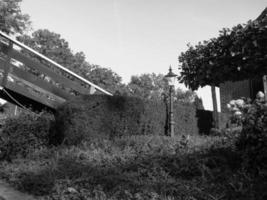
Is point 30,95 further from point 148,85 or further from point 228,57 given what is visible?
point 148,85

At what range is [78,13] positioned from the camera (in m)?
6.98

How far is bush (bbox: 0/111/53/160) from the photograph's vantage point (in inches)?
244

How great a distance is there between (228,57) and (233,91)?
4.28 meters

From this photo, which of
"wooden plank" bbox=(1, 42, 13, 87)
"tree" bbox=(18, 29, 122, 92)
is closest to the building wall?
"wooden plank" bbox=(1, 42, 13, 87)

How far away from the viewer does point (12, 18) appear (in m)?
18.2

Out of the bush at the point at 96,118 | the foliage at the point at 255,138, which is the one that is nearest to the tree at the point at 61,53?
the bush at the point at 96,118

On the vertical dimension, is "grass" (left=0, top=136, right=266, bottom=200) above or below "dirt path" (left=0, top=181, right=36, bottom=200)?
above

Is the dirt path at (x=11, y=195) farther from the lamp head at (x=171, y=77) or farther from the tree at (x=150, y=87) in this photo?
the tree at (x=150, y=87)

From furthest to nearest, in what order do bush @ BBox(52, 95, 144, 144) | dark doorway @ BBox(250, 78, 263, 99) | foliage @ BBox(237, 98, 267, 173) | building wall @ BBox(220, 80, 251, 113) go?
building wall @ BBox(220, 80, 251, 113)
dark doorway @ BBox(250, 78, 263, 99)
bush @ BBox(52, 95, 144, 144)
foliage @ BBox(237, 98, 267, 173)

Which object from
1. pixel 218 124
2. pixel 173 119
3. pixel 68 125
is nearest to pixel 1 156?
pixel 68 125

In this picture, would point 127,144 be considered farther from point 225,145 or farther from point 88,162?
point 225,145

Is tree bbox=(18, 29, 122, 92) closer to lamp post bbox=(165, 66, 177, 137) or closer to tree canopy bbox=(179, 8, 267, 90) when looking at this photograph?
tree canopy bbox=(179, 8, 267, 90)

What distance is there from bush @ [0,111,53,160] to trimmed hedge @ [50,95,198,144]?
1.07 ft

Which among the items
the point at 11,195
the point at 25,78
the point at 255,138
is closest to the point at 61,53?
the point at 25,78
